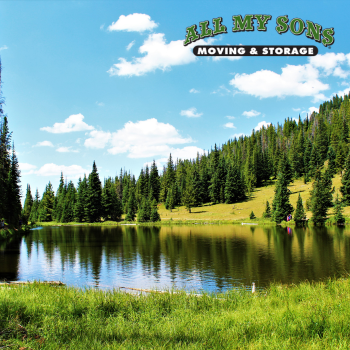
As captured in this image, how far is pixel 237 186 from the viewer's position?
116m

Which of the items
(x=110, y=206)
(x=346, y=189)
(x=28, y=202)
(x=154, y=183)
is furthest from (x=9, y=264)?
(x=28, y=202)

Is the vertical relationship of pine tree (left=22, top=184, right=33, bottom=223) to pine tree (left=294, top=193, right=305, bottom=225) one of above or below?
above

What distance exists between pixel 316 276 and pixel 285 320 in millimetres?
17969

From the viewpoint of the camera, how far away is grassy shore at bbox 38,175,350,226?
90.9m

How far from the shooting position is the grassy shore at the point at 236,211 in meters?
90.9

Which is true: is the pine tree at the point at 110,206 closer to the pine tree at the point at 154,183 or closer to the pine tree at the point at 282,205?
the pine tree at the point at 154,183

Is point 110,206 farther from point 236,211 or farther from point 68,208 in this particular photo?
point 236,211

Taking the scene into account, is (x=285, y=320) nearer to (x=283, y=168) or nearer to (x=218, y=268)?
(x=218, y=268)

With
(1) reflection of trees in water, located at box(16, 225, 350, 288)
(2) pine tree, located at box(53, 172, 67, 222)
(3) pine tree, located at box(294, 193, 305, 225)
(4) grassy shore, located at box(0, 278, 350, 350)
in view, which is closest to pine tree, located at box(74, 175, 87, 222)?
(2) pine tree, located at box(53, 172, 67, 222)

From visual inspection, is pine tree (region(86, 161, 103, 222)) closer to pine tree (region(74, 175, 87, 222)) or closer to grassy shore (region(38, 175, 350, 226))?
pine tree (region(74, 175, 87, 222))

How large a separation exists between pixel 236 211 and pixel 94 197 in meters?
50.9

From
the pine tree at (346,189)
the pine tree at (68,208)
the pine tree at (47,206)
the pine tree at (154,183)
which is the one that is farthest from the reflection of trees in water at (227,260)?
the pine tree at (154,183)

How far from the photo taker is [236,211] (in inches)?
3947

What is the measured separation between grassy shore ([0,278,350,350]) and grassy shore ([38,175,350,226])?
73.1m
